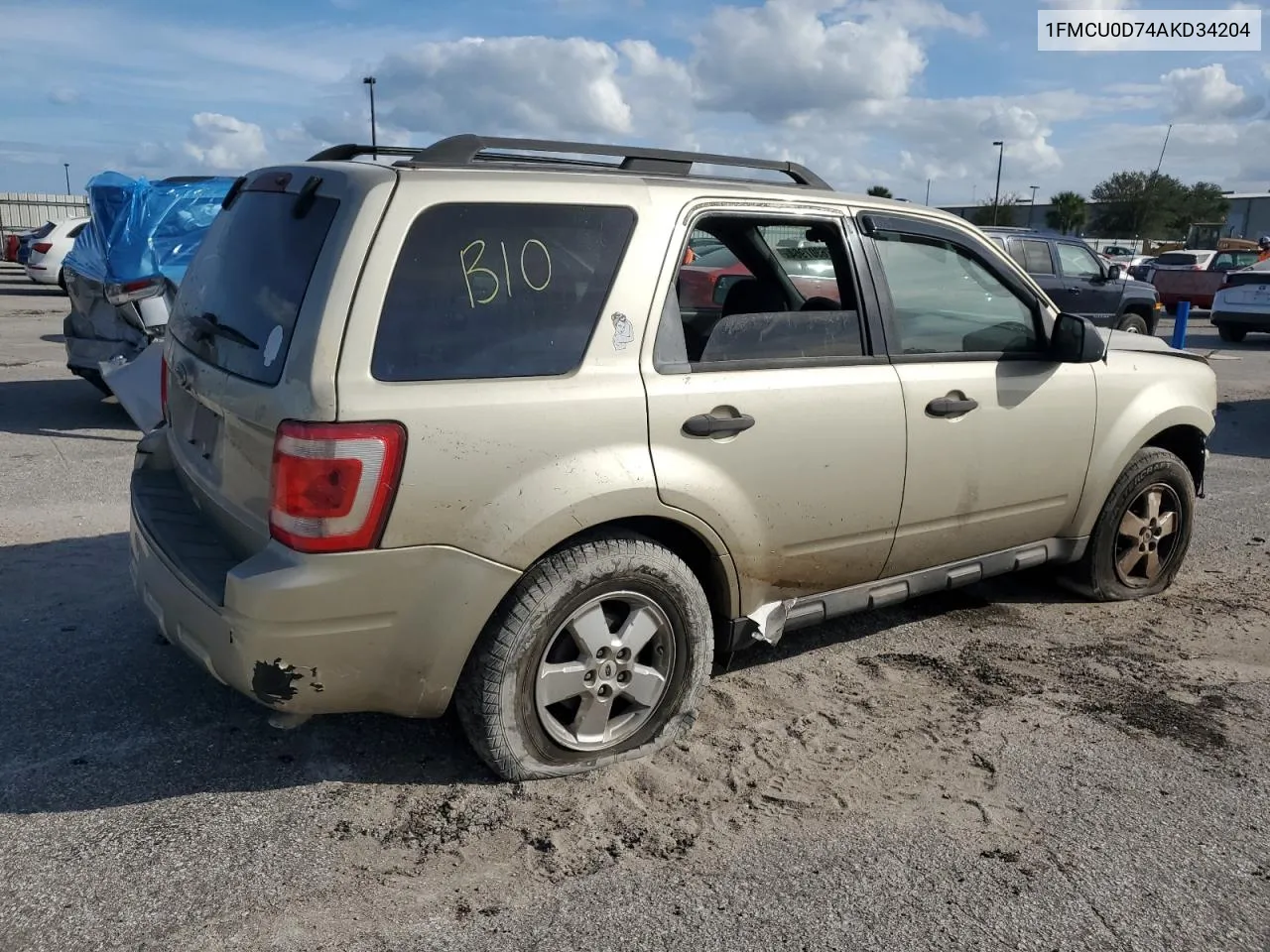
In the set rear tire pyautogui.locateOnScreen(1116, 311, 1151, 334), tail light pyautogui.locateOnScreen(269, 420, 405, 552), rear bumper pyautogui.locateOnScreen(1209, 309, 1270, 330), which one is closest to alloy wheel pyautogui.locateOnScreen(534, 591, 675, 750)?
tail light pyautogui.locateOnScreen(269, 420, 405, 552)

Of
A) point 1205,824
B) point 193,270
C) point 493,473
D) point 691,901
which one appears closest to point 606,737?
point 691,901

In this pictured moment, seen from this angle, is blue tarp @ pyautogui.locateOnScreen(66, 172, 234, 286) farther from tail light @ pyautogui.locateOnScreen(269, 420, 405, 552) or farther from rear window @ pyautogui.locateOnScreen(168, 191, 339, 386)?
tail light @ pyautogui.locateOnScreen(269, 420, 405, 552)

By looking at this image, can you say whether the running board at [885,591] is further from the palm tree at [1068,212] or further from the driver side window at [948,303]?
the palm tree at [1068,212]

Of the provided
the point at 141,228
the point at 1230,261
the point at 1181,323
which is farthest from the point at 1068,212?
the point at 141,228

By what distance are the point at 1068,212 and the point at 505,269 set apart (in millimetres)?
68204

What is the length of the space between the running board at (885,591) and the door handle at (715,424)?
0.70 m

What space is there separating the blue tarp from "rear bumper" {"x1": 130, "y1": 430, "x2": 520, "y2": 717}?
562cm

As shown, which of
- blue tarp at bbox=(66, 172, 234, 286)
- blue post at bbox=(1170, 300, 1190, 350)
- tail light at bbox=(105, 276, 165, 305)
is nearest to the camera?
tail light at bbox=(105, 276, 165, 305)

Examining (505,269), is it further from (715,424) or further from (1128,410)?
(1128,410)

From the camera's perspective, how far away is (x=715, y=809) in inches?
127

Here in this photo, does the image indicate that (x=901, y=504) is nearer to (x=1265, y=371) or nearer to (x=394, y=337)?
(x=394, y=337)

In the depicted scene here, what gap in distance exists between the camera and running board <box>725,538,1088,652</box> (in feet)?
12.3

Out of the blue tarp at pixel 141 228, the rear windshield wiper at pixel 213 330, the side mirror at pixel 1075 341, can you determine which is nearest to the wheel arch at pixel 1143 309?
the side mirror at pixel 1075 341

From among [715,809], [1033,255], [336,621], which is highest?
[1033,255]
